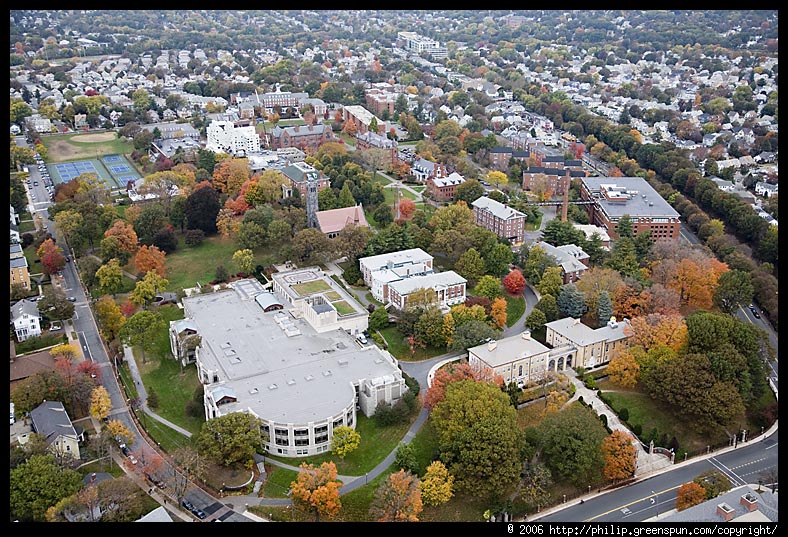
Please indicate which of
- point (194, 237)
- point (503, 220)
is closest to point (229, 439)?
point (194, 237)

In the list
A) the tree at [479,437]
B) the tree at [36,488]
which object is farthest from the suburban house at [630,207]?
the tree at [36,488]

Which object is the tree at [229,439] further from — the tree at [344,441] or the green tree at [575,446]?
the green tree at [575,446]

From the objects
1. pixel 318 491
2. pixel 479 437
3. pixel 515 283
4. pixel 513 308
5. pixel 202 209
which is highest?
pixel 479 437

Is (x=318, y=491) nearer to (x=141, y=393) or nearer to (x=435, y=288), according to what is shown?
(x=141, y=393)

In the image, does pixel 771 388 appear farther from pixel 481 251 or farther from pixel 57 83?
pixel 57 83

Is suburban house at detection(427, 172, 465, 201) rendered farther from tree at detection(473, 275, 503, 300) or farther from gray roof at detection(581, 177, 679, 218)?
tree at detection(473, 275, 503, 300)

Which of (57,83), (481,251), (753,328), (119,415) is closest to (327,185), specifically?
(481,251)

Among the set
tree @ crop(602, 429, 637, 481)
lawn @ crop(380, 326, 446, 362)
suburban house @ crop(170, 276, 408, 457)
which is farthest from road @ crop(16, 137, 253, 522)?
tree @ crop(602, 429, 637, 481)
